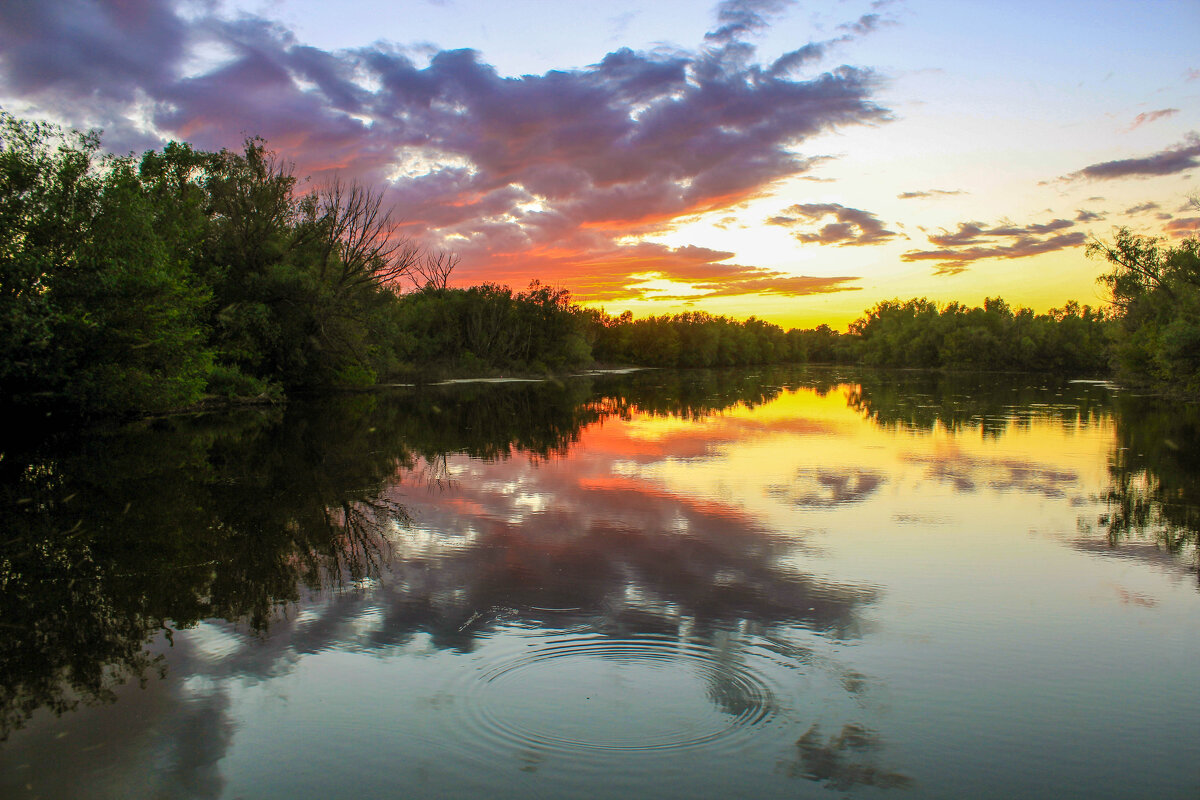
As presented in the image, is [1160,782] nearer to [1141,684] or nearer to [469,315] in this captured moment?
[1141,684]

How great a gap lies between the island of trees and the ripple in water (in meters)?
15.7

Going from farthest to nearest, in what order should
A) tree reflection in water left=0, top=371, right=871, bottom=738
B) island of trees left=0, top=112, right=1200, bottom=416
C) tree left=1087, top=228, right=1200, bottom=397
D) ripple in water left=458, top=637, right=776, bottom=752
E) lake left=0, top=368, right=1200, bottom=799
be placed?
tree left=1087, top=228, right=1200, bottom=397 → island of trees left=0, top=112, right=1200, bottom=416 → tree reflection in water left=0, top=371, right=871, bottom=738 → ripple in water left=458, top=637, right=776, bottom=752 → lake left=0, top=368, right=1200, bottom=799

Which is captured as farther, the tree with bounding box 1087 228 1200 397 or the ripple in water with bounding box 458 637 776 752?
the tree with bounding box 1087 228 1200 397

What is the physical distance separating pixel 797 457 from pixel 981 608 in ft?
31.0

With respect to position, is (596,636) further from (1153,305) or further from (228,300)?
(1153,305)

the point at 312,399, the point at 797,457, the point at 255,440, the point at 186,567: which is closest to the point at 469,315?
the point at 312,399

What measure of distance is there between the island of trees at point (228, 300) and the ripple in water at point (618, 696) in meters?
15.7

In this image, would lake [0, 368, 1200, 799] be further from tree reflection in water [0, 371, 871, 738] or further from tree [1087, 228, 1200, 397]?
tree [1087, 228, 1200, 397]

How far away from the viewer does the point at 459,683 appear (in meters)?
4.72

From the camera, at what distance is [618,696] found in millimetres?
4539

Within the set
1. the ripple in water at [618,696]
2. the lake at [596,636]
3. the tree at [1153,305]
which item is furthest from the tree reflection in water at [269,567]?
the tree at [1153,305]

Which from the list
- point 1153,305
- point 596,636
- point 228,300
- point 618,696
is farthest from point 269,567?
point 1153,305

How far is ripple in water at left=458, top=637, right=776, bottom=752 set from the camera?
13.3 ft

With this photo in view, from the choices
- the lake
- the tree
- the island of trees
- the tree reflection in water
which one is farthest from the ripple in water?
the tree
